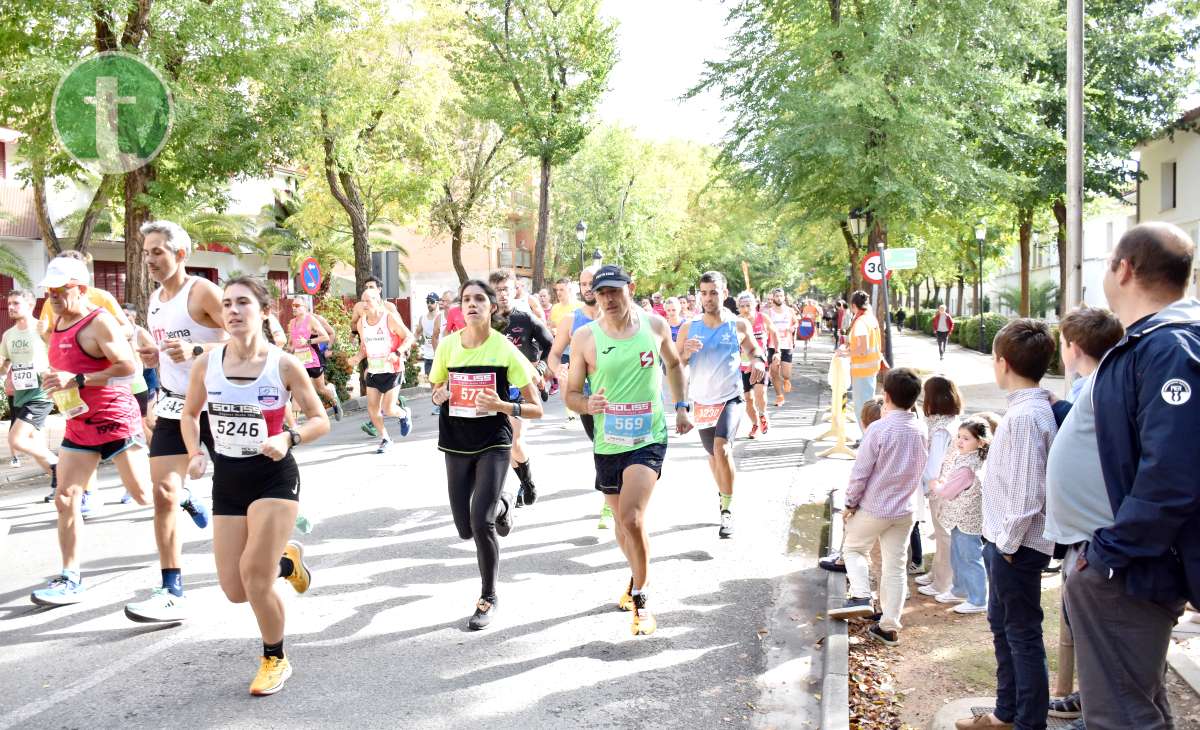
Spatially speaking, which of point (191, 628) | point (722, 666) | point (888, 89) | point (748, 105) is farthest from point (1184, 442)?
point (748, 105)

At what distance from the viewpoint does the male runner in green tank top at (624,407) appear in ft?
17.5

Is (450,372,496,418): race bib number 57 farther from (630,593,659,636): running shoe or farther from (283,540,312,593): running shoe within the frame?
(630,593,659,636): running shoe

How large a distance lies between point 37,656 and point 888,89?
1683 cm

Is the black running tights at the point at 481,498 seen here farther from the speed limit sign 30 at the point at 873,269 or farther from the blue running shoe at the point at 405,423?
the speed limit sign 30 at the point at 873,269

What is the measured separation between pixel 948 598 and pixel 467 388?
3.06 metres

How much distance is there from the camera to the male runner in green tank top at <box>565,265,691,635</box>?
5348 mm

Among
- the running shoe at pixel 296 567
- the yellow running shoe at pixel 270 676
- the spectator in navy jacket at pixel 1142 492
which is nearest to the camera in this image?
the spectator in navy jacket at pixel 1142 492

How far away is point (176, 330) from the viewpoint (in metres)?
5.66

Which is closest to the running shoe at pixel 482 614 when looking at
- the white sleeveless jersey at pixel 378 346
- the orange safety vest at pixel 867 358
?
the white sleeveless jersey at pixel 378 346

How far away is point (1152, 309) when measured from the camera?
2734 mm

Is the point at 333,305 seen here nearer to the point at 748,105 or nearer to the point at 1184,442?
the point at 748,105

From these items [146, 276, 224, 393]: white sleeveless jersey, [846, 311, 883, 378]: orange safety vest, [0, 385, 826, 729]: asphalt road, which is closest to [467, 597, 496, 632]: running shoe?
[0, 385, 826, 729]: asphalt road

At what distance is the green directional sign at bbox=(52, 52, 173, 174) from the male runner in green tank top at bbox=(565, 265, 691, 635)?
11.2 meters

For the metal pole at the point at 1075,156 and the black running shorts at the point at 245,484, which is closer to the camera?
the black running shorts at the point at 245,484
